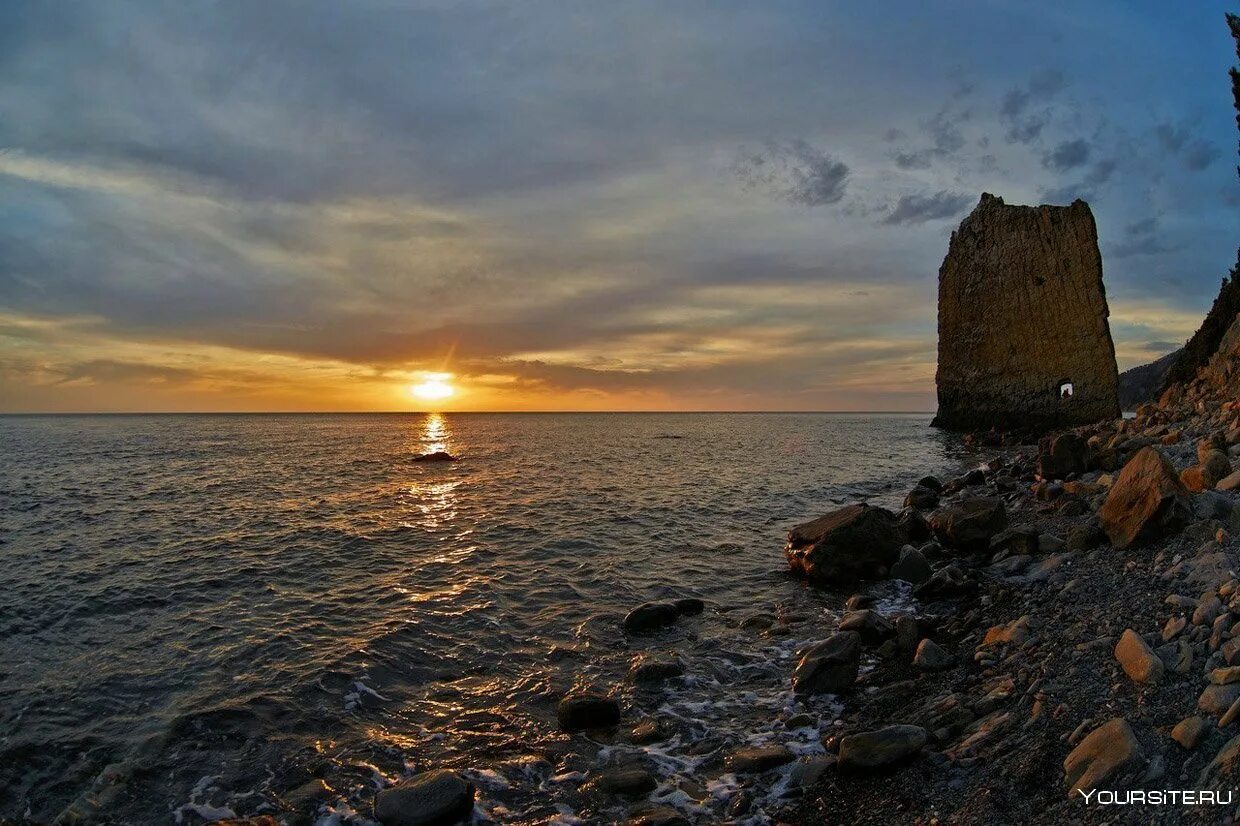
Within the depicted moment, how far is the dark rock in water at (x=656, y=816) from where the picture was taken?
22.7 feet

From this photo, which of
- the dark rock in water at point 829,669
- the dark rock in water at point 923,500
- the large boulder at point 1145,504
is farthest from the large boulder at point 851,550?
the dark rock in water at point 923,500

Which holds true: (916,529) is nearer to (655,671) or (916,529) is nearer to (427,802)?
(655,671)

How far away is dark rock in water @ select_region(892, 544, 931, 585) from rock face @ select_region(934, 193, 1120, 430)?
49593 mm

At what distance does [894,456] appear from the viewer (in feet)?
175

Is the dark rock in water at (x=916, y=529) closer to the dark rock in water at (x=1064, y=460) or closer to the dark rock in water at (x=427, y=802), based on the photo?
the dark rock in water at (x=1064, y=460)

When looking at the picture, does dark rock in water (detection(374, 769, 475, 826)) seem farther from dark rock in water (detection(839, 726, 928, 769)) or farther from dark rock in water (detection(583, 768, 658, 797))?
dark rock in water (detection(839, 726, 928, 769))

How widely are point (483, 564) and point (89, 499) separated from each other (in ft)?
89.3

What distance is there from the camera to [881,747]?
7281mm

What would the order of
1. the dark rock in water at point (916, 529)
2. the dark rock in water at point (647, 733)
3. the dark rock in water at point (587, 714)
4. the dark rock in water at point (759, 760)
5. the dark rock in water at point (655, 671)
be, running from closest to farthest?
the dark rock in water at point (759, 760) → the dark rock in water at point (647, 733) → the dark rock in water at point (587, 714) → the dark rock in water at point (655, 671) → the dark rock in water at point (916, 529)

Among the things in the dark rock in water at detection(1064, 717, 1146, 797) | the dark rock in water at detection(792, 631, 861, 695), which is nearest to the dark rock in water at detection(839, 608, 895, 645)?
the dark rock in water at detection(792, 631, 861, 695)

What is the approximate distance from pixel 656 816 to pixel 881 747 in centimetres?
278

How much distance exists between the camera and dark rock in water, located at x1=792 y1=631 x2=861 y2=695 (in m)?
10.0

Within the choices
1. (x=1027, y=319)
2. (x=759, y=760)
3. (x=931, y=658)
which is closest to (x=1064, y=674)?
(x=931, y=658)

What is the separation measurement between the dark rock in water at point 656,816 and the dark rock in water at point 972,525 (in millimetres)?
12588
